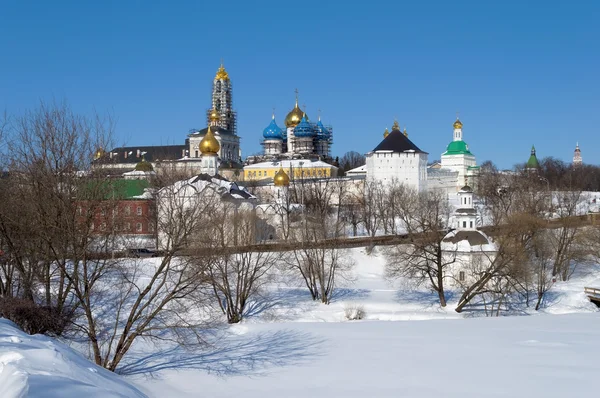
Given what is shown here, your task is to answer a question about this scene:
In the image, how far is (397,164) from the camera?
52688mm

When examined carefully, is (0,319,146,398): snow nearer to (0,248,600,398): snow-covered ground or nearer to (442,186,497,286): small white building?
(0,248,600,398): snow-covered ground

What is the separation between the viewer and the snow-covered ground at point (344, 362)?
7359mm

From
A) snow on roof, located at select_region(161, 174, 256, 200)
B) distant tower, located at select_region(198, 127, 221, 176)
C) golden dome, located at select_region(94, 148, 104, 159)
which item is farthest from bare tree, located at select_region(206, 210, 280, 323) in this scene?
distant tower, located at select_region(198, 127, 221, 176)

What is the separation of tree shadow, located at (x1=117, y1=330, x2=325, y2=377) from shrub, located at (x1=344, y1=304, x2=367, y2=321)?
6.84 meters

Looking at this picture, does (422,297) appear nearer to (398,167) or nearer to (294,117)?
(398,167)

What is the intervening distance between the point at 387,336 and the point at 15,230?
7.42 metres

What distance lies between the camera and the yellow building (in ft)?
205

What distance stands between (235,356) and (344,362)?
1.89m

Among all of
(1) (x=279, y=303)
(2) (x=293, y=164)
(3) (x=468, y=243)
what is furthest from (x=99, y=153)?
(2) (x=293, y=164)

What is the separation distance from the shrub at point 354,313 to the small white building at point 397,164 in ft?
105

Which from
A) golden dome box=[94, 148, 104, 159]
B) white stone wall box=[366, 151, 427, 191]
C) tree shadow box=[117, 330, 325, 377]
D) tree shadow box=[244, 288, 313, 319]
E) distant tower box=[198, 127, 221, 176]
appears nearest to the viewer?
tree shadow box=[117, 330, 325, 377]

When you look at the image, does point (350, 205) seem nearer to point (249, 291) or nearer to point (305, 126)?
point (249, 291)

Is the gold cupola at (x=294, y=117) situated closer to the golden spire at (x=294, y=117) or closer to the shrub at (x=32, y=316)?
the golden spire at (x=294, y=117)

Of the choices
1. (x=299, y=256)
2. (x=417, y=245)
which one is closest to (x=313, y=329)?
(x=417, y=245)
